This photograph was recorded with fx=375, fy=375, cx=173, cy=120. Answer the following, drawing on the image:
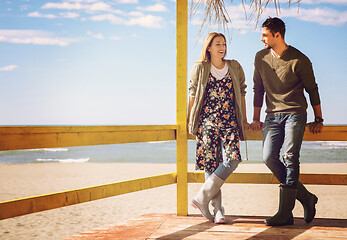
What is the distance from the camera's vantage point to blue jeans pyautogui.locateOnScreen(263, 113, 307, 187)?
2.68 m

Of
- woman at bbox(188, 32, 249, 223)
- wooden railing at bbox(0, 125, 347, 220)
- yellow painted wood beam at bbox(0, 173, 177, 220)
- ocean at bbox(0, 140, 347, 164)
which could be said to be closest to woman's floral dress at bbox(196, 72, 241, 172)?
woman at bbox(188, 32, 249, 223)

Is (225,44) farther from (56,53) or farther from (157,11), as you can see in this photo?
(56,53)

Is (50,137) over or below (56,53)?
below

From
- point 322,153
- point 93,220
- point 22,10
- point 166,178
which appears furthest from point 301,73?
point 22,10

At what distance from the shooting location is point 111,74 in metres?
41.4

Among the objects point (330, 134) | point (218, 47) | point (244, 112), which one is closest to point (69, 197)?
point (244, 112)

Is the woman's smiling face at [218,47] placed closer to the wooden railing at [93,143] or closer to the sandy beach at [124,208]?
the wooden railing at [93,143]

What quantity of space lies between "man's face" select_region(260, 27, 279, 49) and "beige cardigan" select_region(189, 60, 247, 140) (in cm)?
28

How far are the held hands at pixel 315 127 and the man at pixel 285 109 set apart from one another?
0.12 feet

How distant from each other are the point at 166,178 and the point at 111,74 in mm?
39253

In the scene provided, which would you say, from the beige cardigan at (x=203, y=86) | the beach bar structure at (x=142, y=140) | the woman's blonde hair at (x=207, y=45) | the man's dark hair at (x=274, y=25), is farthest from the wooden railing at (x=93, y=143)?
the man's dark hair at (x=274, y=25)

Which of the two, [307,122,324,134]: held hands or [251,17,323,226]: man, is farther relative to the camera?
[307,122,324,134]: held hands

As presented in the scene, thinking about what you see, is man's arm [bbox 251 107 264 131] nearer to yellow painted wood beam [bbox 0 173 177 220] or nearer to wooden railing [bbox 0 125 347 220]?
wooden railing [bbox 0 125 347 220]

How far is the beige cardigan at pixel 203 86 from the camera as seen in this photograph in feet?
9.40
